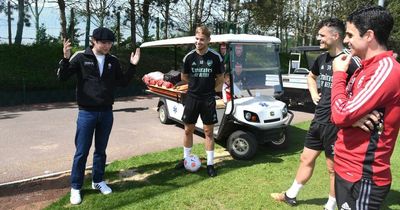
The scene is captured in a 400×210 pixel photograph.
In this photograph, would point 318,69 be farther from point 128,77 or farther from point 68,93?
point 68,93

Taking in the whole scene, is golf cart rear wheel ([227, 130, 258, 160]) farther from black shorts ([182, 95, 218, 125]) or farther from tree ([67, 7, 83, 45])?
tree ([67, 7, 83, 45])

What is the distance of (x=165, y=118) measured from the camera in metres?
8.35

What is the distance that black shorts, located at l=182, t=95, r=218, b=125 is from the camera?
4895 mm

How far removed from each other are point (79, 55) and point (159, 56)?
41.4ft

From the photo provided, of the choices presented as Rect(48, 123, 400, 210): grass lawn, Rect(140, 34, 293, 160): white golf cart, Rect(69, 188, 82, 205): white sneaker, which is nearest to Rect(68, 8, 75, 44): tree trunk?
Rect(140, 34, 293, 160): white golf cart

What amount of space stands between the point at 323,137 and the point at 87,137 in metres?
2.46

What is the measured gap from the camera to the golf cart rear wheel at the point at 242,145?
18.5 ft

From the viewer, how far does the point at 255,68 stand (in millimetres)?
6289

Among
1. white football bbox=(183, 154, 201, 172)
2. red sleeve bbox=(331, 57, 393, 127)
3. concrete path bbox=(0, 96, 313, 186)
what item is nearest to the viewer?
red sleeve bbox=(331, 57, 393, 127)

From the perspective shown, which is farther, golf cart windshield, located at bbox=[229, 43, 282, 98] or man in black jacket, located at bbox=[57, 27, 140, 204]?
golf cart windshield, located at bbox=[229, 43, 282, 98]

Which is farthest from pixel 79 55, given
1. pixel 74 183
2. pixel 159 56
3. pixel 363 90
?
pixel 159 56

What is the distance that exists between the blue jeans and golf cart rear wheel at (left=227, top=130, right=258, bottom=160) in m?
2.16

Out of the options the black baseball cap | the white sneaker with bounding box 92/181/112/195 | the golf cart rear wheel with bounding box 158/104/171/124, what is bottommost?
the white sneaker with bounding box 92/181/112/195

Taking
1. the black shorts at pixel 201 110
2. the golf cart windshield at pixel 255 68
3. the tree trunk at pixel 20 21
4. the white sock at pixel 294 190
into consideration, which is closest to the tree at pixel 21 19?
the tree trunk at pixel 20 21
